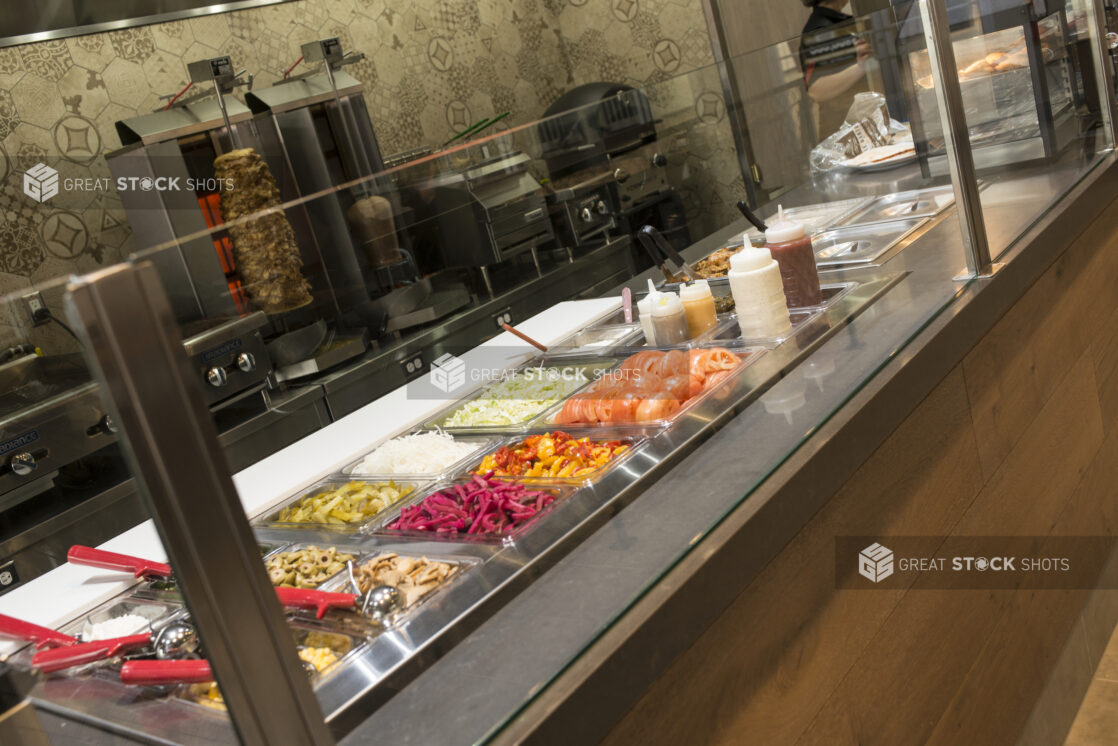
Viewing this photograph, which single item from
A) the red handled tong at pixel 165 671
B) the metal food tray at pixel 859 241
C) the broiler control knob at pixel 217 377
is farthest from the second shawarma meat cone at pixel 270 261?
the metal food tray at pixel 859 241

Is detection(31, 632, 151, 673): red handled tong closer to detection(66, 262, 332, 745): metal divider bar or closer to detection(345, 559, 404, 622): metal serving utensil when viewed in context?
detection(345, 559, 404, 622): metal serving utensil

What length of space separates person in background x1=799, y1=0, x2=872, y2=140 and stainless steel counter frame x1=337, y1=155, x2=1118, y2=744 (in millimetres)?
925

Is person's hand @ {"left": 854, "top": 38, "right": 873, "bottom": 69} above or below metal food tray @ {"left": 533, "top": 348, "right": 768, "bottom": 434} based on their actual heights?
above

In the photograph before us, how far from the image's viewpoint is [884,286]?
1724 millimetres

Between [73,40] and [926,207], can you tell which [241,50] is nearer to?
[73,40]

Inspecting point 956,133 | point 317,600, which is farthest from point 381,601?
point 956,133

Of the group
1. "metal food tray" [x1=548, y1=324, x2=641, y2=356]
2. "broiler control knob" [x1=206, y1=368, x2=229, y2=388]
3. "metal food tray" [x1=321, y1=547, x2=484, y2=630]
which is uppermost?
"broiler control knob" [x1=206, y1=368, x2=229, y2=388]

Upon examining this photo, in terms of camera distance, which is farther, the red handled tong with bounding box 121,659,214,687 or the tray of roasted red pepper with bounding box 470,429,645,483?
the tray of roasted red pepper with bounding box 470,429,645,483

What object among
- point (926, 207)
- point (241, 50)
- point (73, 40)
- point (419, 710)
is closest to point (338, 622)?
point (419, 710)

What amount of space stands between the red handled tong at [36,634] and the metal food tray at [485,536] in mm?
414

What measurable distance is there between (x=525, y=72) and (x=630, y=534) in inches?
171

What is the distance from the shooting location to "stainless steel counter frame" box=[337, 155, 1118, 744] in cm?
87

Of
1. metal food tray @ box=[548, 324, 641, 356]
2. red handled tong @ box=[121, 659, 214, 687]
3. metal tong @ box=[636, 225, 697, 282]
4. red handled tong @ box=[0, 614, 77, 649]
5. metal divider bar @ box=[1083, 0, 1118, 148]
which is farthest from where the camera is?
metal divider bar @ box=[1083, 0, 1118, 148]

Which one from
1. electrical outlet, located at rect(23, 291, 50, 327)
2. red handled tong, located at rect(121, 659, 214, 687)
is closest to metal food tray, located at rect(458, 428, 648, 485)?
red handled tong, located at rect(121, 659, 214, 687)
